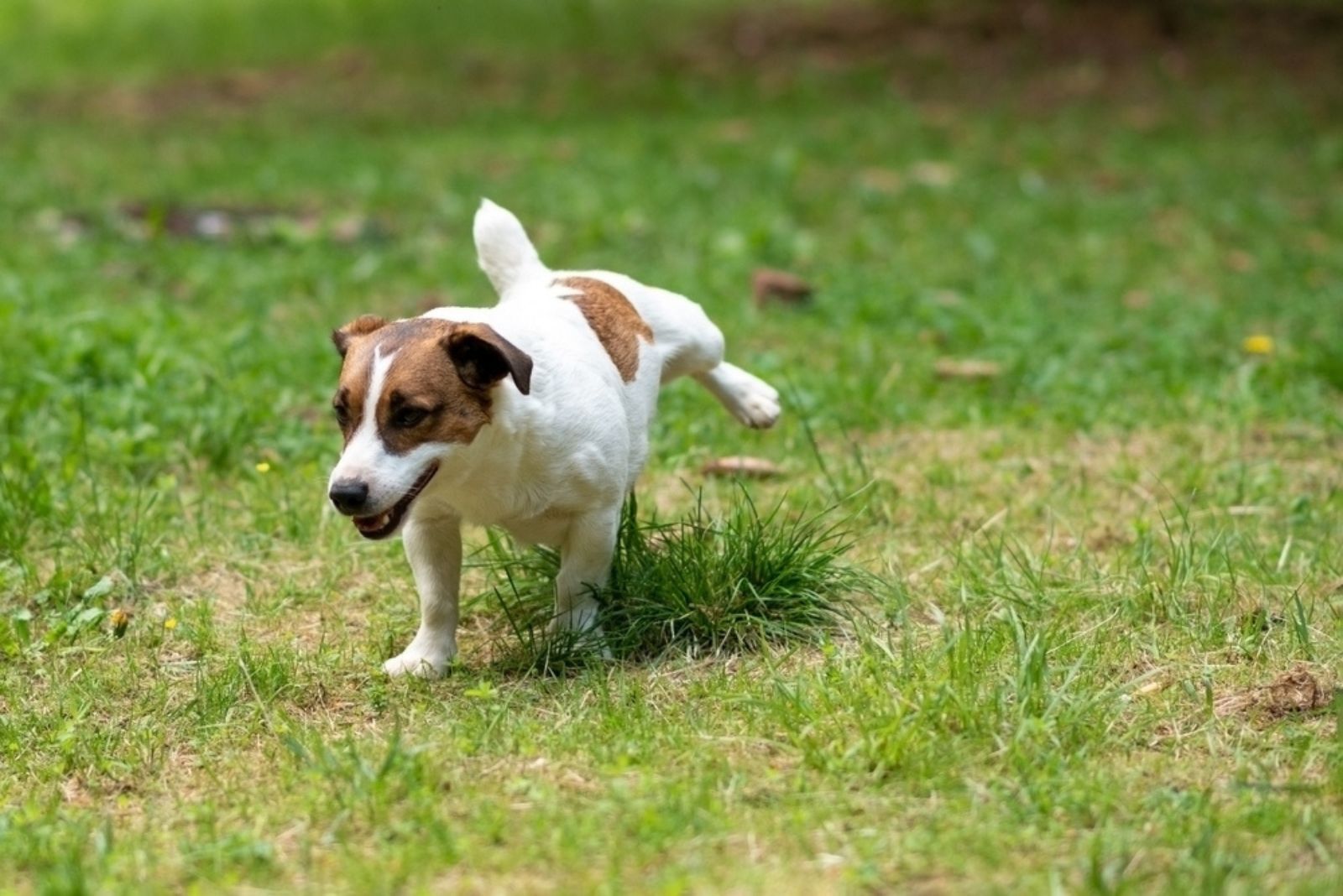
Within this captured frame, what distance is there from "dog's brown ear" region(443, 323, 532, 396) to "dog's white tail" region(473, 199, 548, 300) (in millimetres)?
1085

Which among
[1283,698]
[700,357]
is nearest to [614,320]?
[700,357]

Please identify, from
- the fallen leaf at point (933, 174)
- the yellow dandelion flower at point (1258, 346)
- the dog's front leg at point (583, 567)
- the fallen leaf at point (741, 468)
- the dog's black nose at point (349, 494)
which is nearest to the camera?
the dog's black nose at point (349, 494)

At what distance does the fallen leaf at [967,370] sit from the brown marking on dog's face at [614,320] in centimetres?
252

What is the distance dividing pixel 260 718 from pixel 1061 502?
2812 millimetres

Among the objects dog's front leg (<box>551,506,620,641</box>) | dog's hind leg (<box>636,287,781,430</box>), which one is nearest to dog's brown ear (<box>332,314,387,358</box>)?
dog's front leg (<box>551,506,620,641</box>)

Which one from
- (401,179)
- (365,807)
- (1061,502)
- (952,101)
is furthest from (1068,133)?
(365,807)

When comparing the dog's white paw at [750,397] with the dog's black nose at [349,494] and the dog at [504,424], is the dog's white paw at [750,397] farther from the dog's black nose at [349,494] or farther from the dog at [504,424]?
the dog's black nose at [349,494]

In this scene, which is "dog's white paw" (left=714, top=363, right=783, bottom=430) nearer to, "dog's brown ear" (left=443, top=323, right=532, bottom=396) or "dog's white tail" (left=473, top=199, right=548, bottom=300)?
"dog's white tail" (left=473, top=199, right=548, bottom=300)

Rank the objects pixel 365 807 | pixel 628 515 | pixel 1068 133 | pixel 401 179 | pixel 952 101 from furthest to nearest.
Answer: pixel 952 101
pixel 1068 133
pixel 401 179
pixel 628 515
pixel 365 807

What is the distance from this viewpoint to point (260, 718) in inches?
172

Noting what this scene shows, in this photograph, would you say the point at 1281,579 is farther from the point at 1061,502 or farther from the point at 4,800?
the point at 4,800

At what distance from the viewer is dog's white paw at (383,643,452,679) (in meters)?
4.70

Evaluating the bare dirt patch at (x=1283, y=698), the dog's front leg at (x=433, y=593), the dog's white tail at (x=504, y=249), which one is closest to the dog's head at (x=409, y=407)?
the dog's front leg at (x=433, y=593)

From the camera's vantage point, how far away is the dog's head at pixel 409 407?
13.5 ft
